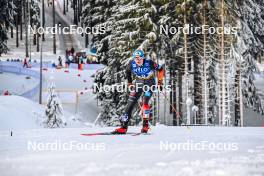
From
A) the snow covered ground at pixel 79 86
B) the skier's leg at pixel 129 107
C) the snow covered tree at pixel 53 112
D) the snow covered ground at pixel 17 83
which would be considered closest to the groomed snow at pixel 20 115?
the snow covered tree at pixel 53 112

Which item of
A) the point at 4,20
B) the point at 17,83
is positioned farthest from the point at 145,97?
the point at 4,20

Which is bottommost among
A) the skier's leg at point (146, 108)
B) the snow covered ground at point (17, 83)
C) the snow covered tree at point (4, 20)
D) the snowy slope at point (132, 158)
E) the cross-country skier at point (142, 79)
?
the snowy slope at point (132, 158)

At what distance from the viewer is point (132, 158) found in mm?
8164

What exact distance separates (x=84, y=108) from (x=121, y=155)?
30.7 m

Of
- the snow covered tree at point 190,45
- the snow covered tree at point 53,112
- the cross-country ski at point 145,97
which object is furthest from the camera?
the snow covered tree at point 190,45

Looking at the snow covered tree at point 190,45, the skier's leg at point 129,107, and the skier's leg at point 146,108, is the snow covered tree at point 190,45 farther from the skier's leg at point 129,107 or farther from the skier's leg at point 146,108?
the skier's leg at point 129,107

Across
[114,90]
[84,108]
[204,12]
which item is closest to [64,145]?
[204,12]

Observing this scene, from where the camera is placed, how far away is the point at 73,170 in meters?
7.21

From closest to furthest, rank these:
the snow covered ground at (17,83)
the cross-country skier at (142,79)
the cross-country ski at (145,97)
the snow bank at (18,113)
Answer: the cross-country ski at (145,97), the cross-country skier at (142,79), the snow bank at (18,113), the snow covered ground at (17,83)

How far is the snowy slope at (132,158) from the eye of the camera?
23.4ft

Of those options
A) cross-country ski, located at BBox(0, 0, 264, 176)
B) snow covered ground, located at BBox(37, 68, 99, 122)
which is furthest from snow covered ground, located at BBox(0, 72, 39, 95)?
snow covered ground, located at BBox(37, 68, 99, 122)

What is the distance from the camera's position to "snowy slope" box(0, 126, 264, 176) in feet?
23.4

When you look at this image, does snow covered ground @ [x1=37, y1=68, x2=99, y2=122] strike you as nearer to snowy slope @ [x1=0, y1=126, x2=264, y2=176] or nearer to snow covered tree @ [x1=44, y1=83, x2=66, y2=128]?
snow covered tree @ [x1=44, y1=83, x2=66, y2=128]

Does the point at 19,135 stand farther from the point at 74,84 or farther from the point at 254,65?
the point at 74,84
